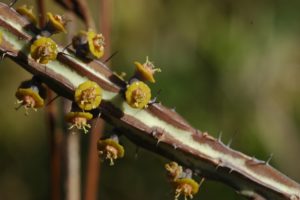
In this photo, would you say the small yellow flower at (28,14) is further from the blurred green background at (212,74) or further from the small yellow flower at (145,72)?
the blurred green background at (212,74)

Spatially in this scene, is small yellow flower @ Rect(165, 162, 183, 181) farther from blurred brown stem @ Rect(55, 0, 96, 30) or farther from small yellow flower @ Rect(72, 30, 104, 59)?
blurred brown stem @ Rect(55, 0, 96, 30)

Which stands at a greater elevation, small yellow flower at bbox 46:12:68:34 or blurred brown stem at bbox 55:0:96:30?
blurred brown stem at bbox 55:0:96:30

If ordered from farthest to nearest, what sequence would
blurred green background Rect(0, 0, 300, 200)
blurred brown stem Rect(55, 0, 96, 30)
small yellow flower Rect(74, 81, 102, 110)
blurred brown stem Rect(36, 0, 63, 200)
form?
blurred green background Rect(0, 0, 300, 200) < blurred brown stem Rect(36, 0, 63, 200) < blurred brown stem Rect(55, 0, 96, 30) < small yellow flower Rect(74, 81, 102, 110)

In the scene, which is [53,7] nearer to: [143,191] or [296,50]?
[143,191]

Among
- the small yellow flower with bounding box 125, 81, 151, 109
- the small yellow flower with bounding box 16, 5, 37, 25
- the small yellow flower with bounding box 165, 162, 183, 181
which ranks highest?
the small yellow flower with bounding box 16, 5, 37, 25

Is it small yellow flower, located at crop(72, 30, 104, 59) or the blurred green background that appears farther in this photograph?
the blurred green background

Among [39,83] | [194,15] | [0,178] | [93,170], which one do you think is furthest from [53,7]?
[39,83]

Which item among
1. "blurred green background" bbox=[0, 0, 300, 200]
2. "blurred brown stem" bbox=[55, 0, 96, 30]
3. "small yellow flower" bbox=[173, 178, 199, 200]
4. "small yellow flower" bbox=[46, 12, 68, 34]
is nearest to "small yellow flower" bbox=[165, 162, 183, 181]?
"small yellow flower" bbox=[173, 178, 199, 200]
